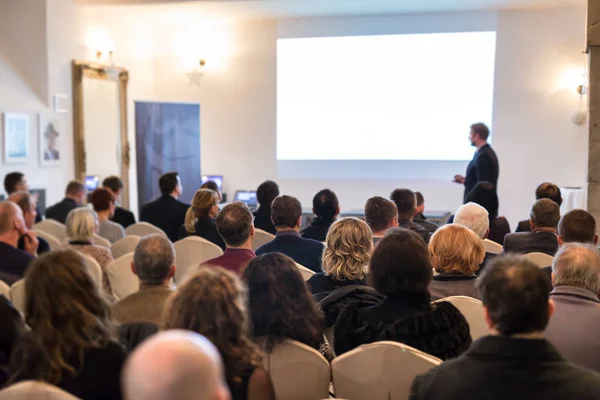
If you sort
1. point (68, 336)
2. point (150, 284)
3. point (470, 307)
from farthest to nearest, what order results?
point (150, 284) → point (470, 307) → point (68, 336)

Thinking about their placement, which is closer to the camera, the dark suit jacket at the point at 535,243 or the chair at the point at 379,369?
the chair at the point at 379,369

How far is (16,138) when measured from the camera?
8180 millimetres

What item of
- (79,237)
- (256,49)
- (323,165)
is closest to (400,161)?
(323,165)

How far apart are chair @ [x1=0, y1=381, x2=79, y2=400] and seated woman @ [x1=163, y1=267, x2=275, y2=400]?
13.3 inches

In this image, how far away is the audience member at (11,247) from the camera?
3.80 m

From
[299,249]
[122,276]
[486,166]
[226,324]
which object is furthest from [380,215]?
[486,166]

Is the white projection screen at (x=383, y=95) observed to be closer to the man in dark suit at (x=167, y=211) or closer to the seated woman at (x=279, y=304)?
the man in dark suit at (x=167, y=211)

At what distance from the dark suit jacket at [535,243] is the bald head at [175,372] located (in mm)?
3587

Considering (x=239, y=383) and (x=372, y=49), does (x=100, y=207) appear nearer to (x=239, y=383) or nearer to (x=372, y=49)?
(x=239, y=383)

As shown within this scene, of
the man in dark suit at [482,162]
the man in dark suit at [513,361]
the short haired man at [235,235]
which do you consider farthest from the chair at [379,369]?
the man in dark suit at [482,162]

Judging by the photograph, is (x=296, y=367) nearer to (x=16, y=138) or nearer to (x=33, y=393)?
(x=33, y=393)

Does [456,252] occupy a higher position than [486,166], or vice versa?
[486,166]

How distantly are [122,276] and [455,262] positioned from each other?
6.62ft

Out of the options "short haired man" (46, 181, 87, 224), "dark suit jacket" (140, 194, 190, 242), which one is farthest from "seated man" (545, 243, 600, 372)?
"short haired man" (46, 181, 87, 224)
